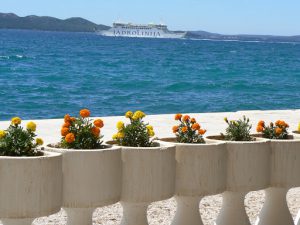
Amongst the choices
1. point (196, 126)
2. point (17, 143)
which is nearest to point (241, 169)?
point (196, 126)

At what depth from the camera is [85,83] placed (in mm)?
42406

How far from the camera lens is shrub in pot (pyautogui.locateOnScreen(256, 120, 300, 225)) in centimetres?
510

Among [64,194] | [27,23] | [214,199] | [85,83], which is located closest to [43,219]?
[214,199]

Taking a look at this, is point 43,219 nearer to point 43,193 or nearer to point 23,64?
point 43,193

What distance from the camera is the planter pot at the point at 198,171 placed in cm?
466

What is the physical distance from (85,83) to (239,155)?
37.8 meters

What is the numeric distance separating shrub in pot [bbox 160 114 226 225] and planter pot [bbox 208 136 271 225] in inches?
3.7

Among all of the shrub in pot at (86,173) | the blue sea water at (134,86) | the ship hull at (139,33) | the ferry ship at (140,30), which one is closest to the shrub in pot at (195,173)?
the shrub in pot at (86,173)

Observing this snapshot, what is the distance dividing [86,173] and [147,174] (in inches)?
15.5

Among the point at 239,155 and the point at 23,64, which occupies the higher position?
the point at 23,64

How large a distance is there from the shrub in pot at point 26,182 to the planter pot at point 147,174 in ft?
1.49

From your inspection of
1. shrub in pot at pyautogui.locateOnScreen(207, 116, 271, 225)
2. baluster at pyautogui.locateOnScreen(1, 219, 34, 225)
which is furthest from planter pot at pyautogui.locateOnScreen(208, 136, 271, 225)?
baluster at pyautogui.locateOnScreen(1, 219, 34, 225)

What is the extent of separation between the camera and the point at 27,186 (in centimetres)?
399

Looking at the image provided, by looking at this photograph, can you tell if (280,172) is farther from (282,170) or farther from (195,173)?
(195,173)
